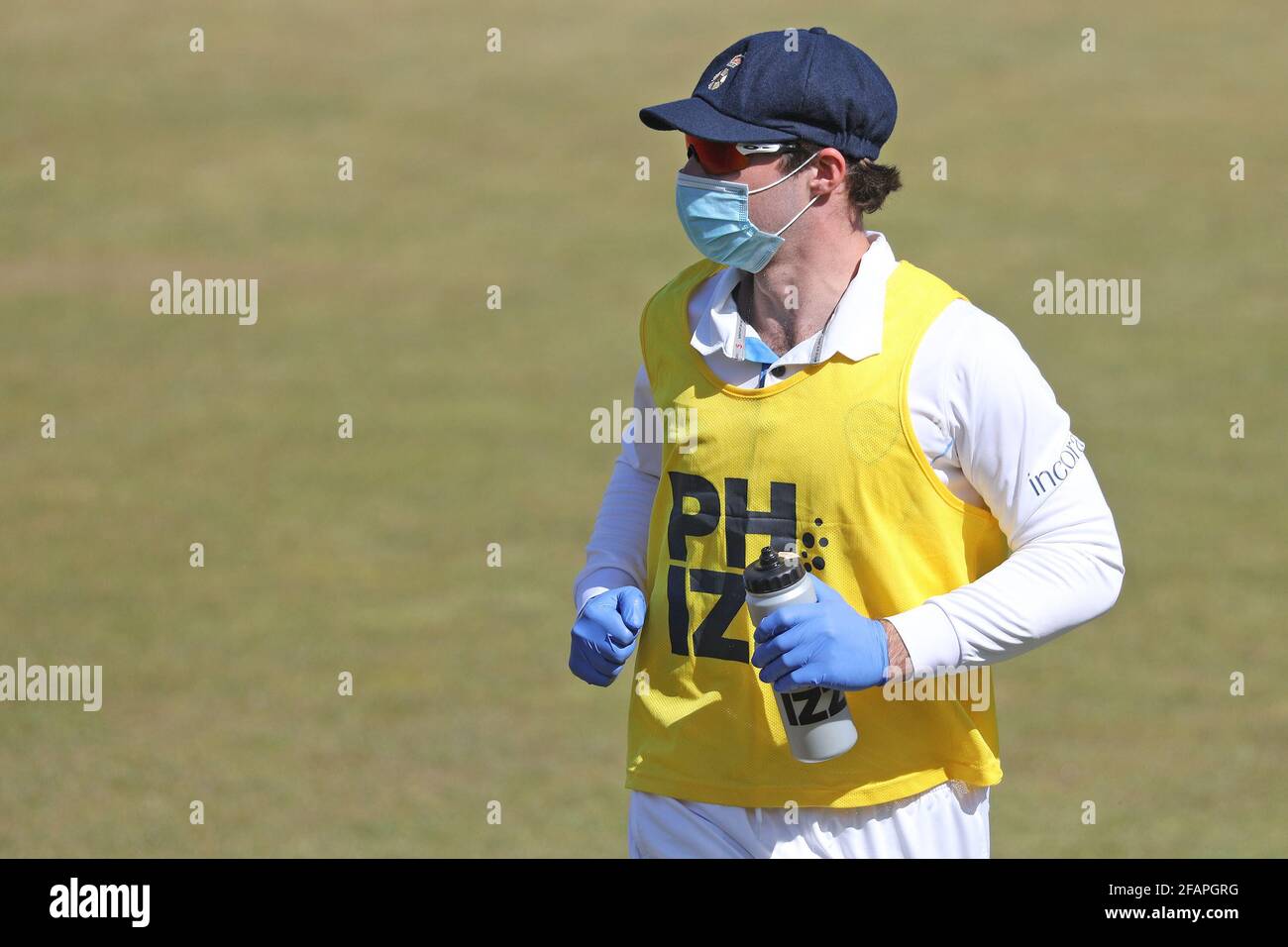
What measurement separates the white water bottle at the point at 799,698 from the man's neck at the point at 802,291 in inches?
20.4

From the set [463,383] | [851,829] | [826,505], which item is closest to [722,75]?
[826,505]

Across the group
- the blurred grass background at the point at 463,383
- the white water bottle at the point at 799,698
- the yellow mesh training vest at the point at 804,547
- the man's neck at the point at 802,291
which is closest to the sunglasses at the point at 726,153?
the man's neck at the point at 802,291

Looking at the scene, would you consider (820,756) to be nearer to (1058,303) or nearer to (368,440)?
(368,440)

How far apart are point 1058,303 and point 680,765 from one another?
14157 mm

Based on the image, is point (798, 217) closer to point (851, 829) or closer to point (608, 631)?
point (608, 631)

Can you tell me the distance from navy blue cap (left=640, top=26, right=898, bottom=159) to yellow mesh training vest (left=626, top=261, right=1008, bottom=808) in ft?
1.23

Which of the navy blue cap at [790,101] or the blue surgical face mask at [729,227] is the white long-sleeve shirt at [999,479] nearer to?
the blue surgical face mask at [729,227]

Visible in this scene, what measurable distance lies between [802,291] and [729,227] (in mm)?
223

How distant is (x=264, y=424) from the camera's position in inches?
593

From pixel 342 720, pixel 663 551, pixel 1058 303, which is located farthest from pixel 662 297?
pixel 1058 303

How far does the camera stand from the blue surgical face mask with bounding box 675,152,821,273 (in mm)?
4340
